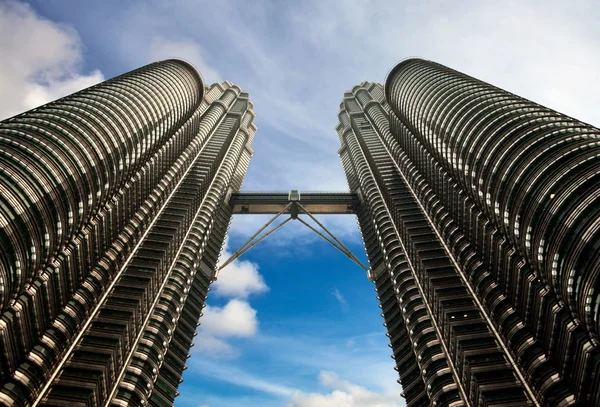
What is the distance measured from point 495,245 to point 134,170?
62.5 m

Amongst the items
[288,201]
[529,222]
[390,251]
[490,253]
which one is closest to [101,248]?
[390,251]

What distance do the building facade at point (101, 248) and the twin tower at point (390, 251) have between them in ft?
0.89

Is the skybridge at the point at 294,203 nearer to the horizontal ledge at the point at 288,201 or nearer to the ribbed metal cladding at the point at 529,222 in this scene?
the horizontal ledge at the point at 288,201

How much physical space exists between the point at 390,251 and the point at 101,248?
56662mm

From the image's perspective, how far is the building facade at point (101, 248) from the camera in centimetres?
4872

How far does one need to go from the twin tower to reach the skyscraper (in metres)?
0.26

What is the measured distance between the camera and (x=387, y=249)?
313 ft

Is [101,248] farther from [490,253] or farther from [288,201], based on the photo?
[288,201]

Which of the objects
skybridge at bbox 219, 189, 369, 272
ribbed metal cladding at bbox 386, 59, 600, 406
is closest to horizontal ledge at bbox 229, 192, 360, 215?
skybridge at bbox 219, 189, 369, 272

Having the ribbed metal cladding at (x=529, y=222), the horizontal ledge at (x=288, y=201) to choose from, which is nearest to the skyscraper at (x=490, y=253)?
the ribbed metal cladding at (x=529, y=222)

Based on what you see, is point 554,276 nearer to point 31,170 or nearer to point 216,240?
point 31,170

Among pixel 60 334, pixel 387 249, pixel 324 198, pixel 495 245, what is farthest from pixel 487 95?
pixel 60 334

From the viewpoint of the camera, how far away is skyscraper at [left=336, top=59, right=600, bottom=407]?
45.7 meters

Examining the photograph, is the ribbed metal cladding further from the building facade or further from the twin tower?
the building facade
